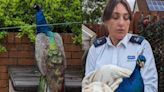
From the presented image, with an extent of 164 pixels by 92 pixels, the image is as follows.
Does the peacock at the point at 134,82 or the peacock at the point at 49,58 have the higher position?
the peacock at the point at 134,82

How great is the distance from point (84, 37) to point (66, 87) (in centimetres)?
86

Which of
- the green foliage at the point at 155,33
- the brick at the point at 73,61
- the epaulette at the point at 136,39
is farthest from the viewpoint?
the brick at the point at 73,61

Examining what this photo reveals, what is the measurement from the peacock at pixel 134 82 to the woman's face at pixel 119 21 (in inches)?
8.4

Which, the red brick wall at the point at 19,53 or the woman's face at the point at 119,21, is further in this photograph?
the red brick wall at the point at 19,53

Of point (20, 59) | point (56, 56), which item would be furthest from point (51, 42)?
point (20, 59)

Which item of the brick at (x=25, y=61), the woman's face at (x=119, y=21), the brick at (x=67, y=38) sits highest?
the woman's face at (x=119, y=21)

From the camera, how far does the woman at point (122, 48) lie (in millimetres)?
3246

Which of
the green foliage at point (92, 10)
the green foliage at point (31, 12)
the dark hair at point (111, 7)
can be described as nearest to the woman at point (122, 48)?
the dark hair at point (111, 7)

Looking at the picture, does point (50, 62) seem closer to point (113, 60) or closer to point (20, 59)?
point (20, 59)

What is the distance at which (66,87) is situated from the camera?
564 centimetres

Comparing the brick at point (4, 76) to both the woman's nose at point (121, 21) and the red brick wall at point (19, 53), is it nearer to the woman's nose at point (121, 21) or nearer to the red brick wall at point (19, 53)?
the red brick wall at point (19, 53)

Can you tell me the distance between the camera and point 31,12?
656 centimetres

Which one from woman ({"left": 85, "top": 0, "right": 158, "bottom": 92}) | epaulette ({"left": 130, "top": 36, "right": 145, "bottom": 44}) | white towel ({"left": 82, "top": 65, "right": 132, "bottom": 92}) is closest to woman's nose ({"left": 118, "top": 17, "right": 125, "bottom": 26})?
woman ({"left": 85, "top": 0, "right": 158, "bottom": 92})

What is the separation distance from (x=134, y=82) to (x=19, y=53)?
11.7 feet
